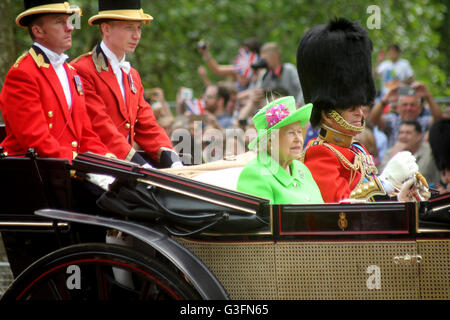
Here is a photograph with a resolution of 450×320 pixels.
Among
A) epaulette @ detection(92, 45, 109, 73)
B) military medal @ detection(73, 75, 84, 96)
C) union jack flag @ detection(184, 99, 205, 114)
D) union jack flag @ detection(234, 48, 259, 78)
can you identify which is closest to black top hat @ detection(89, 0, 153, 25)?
epaulette @ detection(92, 45, 109, 73)

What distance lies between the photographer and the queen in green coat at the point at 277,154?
3496 mm

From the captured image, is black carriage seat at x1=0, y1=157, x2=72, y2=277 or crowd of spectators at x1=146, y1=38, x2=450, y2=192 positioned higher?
crowd of spectators at x1=146, y1=38, x2=450, y2=192

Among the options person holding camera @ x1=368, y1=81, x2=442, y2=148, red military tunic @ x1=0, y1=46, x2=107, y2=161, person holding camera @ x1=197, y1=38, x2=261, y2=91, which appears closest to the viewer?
red military tunic @ x1=0, y1=46, x2=107, y2=161

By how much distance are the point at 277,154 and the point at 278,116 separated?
0.65 feet

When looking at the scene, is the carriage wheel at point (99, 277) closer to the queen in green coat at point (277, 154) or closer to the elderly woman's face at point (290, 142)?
the queen in green coat at point (277, 154)

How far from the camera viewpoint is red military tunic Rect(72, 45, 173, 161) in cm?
431

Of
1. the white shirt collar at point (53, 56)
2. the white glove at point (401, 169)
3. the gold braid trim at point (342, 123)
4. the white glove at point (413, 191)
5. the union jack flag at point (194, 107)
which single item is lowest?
the white glove at point (413, 191)

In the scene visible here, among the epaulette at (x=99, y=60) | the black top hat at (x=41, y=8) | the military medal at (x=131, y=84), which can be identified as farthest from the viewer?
the military medal at (x=131, y=84)

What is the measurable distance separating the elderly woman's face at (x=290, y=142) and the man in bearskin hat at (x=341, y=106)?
1.32 feet

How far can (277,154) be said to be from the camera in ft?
11.8

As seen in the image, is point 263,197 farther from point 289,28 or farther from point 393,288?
point 289,28

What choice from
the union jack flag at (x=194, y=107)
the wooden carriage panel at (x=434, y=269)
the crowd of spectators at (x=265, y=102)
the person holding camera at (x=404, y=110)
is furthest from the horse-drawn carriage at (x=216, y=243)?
the union jack flag at (x=194, y=107)

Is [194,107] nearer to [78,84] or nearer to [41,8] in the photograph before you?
[78,84]

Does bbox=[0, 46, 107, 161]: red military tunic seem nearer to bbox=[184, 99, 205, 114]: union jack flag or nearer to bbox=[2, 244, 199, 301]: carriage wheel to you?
bbox=[2, 244, 199, 301]: carriage wheel
